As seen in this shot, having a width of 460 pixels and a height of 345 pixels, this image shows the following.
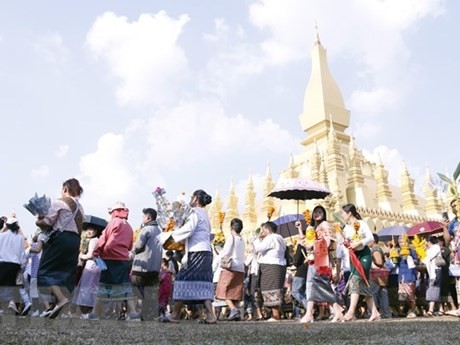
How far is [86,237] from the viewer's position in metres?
7.11

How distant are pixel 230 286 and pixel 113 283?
2.03 meters

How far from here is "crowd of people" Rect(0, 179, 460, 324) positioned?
522cm

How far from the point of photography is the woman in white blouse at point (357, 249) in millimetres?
5973

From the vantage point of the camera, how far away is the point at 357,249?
19.8ft

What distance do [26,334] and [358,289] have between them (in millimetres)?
4328

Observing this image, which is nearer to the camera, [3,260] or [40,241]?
[40,241]

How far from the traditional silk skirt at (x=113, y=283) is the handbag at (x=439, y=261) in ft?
16.5

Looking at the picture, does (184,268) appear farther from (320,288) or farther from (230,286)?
(230,286)

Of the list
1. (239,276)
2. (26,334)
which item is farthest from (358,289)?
(26,334)

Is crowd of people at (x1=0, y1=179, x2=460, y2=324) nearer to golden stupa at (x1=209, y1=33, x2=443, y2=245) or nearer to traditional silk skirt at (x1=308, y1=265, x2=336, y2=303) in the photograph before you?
traditional silk skirt at (x1=308, y1=265, x2=336, y2=303)

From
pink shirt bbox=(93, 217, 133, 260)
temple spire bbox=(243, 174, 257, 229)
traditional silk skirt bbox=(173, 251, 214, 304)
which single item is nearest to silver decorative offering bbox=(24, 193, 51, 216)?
pink shirt bbox=(93, 217, 133, 260)

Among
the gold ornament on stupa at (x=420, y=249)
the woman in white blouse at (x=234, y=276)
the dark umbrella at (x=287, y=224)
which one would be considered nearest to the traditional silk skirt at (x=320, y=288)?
the woman in white blouse at (x=234, y=276)

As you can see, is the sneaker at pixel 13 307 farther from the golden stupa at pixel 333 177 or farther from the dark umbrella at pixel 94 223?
the golden stupa at pixel 333 177

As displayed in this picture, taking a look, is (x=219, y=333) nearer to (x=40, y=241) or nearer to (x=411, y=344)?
(x=411, y=344)
